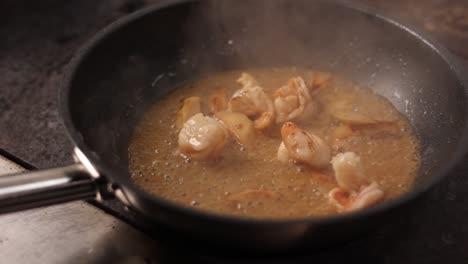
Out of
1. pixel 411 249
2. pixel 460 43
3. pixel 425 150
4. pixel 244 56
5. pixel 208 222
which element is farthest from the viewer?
pixel 460 43

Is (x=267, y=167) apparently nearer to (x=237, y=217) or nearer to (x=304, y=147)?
(x=304, y=147)

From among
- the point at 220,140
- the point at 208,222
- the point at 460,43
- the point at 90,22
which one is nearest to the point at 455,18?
the point at 460,43

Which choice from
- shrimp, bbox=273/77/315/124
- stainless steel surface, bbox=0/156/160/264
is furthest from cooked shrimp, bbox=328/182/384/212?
stainless steel surface, bbox=0/156/160/264

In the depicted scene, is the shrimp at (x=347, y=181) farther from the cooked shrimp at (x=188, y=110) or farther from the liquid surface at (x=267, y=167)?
the cooked shrimp at (x=188, y=110)

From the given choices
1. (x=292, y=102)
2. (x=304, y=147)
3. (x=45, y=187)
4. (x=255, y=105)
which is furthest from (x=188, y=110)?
(x=45, y=187)

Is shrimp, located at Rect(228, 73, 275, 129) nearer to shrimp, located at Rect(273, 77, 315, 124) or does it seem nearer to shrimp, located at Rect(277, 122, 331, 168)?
shrimp, located at Rect(273, 77, 315, 124)

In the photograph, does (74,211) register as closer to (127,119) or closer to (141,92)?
(127,119)

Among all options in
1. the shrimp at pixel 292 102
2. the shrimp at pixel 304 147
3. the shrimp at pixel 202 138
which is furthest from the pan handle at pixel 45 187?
the shrimp at pixel 292 102
